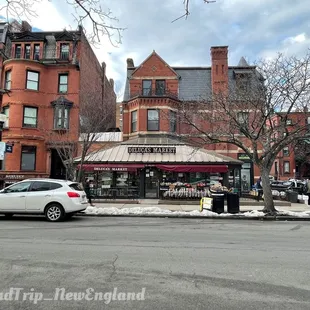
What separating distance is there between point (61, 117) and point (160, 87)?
29.3 ft

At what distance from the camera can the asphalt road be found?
12.9 feet

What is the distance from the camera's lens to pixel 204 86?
26.6 m

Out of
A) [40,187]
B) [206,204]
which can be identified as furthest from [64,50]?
[206,204]

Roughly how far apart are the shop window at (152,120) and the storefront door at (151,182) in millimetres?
5204

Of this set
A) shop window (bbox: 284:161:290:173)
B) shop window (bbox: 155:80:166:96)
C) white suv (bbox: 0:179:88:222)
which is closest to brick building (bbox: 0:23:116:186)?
shop window (bbox: 155:80:166:96)

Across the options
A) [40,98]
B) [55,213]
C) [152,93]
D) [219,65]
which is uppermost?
[219,65]

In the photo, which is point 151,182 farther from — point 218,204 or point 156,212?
point 218,204

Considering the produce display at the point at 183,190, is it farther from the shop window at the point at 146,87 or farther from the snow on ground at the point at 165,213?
the shop window at the point at 146,87

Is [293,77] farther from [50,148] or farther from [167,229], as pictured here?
[50,148]

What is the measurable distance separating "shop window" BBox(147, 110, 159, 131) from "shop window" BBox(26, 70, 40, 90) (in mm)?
9829

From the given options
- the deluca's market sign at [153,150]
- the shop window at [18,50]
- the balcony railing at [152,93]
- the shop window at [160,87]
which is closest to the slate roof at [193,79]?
the balcony railing at [152,93]

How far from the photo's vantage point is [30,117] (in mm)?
24562

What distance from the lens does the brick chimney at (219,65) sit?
86.5ft

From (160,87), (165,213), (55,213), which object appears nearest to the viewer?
(55,213)
